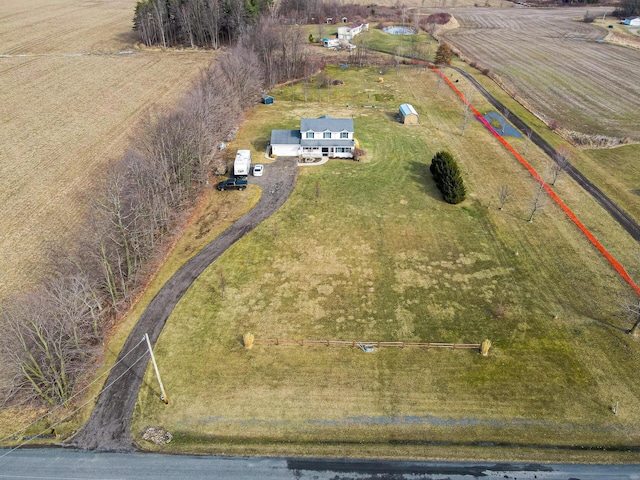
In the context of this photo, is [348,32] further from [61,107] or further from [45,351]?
[45,351]

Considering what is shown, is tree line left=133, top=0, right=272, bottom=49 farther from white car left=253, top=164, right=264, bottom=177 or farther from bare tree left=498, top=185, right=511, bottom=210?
bare tree left=498, top=185, right=511, bottom=210

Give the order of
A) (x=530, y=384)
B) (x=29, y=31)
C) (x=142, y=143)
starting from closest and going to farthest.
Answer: (x=530, y=384)
(x=142, y=143)
(x=29, y=31)

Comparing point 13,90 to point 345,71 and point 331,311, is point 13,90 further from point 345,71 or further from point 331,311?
point 331,311

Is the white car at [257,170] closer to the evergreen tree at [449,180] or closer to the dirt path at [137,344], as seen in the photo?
the dirt path at [137,344]

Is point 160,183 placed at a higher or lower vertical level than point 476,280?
higher

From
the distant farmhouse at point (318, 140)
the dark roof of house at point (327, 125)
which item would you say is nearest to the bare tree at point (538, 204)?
the distant farmhouse at point (318, 140)

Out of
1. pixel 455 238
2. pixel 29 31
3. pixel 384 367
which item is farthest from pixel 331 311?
pixel 29 31
